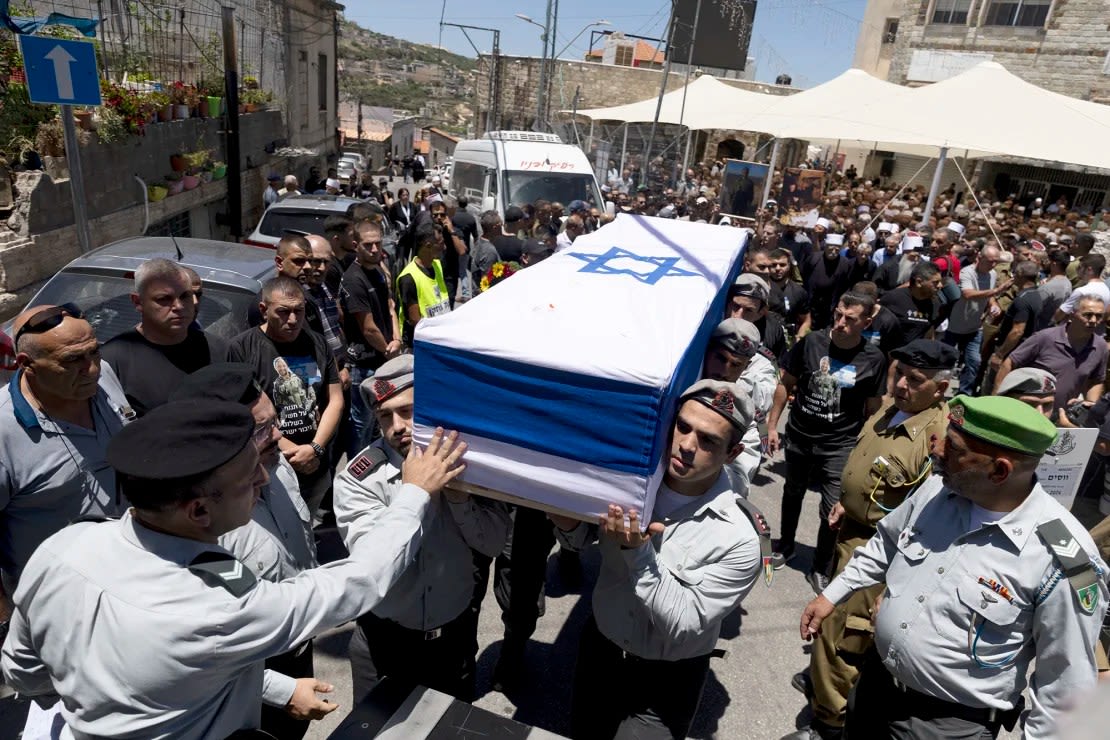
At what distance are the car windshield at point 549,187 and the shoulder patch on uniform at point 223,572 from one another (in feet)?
31.6

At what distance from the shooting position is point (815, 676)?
3172mm

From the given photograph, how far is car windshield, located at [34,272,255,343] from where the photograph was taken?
411 cm

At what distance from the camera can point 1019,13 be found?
24.0 metres

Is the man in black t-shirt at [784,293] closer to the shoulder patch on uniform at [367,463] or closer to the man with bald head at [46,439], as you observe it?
the shoulder patch on uniform at [367,463]

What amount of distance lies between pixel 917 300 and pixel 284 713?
241 inches

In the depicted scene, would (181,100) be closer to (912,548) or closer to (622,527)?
(622,527)

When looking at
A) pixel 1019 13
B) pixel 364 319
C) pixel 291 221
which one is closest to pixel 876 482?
pixel 364 319

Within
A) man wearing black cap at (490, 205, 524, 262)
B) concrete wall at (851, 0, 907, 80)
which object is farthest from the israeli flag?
concrete wall at (851, 0, 907, 80)

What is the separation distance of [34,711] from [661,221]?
379 centimetres

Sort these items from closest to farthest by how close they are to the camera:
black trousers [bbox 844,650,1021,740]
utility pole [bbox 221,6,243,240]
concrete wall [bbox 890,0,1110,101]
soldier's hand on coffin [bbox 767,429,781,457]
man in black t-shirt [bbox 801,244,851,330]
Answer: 1. black trousers [bbox 844,650,1021,740]
2. soldier's hand on coffin [bbox 767,429,781,457]
3. man in black t-shirt [bbox 801,244,851,330]
4. utility pole [bbox 221,6,243,240]
5. concrete wall [bbox 890,0,1110,101]

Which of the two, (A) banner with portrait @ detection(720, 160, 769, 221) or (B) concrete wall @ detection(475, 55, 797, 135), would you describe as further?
(B) concrete wall @ detection(475, 55, 797, 135)

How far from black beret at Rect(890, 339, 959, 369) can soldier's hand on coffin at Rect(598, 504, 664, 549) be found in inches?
78.0

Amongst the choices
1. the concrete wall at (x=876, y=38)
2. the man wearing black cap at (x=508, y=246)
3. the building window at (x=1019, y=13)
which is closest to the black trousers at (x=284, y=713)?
the man wearing black cap at (x=508, y=246)

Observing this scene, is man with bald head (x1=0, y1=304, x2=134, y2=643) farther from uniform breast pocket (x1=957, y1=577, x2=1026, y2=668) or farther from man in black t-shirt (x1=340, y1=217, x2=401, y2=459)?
uniform breast pocket (x1=957, y1=577, x2=1026, y2=668)
